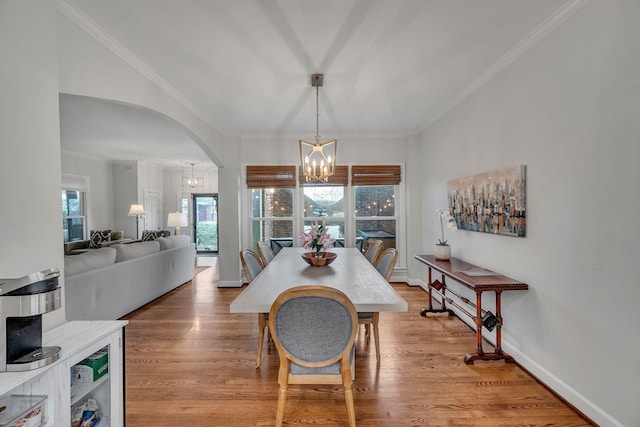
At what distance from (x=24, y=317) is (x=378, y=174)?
4.58 m

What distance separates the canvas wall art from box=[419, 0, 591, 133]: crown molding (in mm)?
939

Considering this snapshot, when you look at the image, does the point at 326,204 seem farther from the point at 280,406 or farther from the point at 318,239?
the point at 280,406

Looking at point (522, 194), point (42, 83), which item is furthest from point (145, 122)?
point (522, 194)

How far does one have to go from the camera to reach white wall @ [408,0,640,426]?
5.09ft

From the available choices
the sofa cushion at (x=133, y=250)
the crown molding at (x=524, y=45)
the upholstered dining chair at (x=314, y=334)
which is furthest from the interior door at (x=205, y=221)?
the upholstered dining chair at (x=314, y=334)

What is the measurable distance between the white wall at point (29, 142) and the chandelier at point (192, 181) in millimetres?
6421

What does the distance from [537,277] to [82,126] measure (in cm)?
619

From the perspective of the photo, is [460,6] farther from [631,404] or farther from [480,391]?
[480,391]

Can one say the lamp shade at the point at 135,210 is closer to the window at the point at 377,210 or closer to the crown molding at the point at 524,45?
the window at the point at 377,210

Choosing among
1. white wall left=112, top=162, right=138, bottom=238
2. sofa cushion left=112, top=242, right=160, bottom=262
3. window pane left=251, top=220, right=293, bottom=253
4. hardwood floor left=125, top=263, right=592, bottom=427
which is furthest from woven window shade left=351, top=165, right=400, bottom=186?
white wall left=112, top=162, right=138, bottom=238

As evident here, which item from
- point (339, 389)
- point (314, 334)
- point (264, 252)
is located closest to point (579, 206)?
point (314, 334)

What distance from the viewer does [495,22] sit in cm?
205

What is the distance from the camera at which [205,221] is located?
28.3ft

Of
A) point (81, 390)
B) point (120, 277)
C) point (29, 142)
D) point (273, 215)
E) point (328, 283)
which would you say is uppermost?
point (29, 142)
